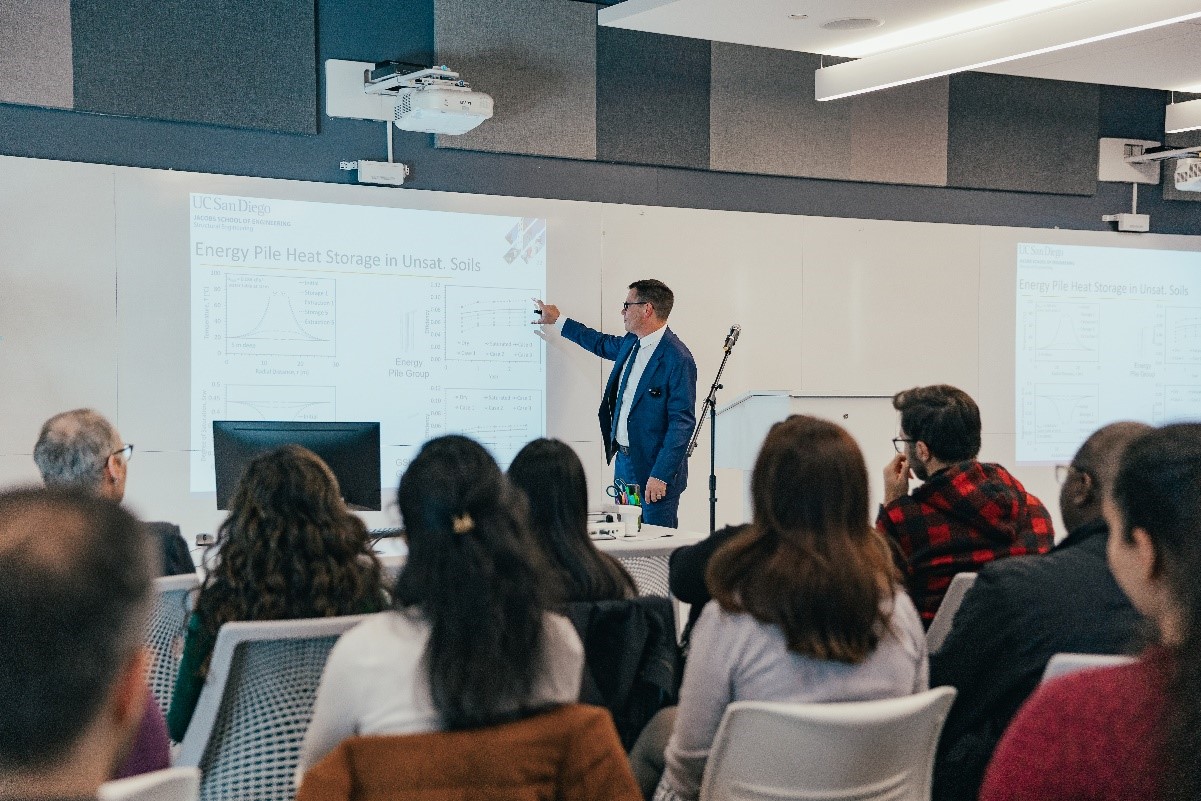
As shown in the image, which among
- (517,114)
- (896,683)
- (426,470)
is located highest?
(517,114)

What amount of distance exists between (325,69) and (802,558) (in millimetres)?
4200

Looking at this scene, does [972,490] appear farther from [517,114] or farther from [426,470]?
[517,114]

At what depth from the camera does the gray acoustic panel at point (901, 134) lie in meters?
7.07

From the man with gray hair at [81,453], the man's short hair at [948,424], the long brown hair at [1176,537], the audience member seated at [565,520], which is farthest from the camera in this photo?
the man's short hair at [948,424]

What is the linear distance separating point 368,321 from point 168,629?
3154 millimetres

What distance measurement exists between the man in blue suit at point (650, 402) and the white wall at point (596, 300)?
328 mm

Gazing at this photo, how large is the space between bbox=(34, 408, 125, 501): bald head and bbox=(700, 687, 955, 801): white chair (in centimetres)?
176

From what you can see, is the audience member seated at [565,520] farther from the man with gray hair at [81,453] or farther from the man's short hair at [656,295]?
the man's short hair at [656,295]

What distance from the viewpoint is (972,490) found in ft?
10.3

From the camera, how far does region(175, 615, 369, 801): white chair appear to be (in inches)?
82.9

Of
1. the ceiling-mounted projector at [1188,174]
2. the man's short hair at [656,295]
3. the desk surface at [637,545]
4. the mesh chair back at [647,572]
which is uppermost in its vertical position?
the ceiling-mounted projector at [1188,174]

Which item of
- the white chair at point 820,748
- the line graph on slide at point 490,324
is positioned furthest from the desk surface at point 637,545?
the line graph on slide at point 490,324

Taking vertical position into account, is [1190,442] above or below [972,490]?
above

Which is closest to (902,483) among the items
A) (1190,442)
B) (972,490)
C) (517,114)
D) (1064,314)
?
(972,490)
